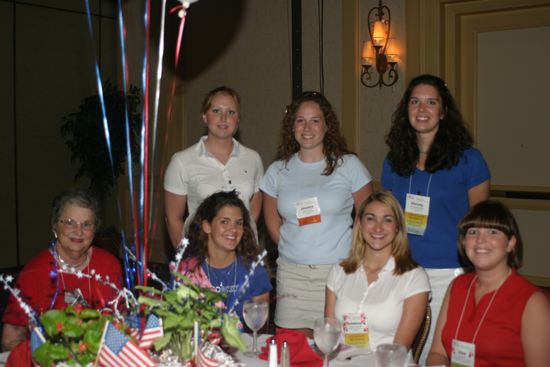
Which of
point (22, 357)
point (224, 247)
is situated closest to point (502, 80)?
point (224, 247)

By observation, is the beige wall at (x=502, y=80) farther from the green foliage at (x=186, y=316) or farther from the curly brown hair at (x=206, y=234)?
the green foliage at (x=186, y=316)

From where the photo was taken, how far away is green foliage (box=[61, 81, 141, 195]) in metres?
7.41

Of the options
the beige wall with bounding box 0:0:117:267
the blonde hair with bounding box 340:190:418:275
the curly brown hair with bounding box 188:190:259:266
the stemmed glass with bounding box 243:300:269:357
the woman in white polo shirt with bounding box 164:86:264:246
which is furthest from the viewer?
the beige wall with bounding box 0:0:117:267

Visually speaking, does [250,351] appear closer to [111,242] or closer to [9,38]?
[111,242]

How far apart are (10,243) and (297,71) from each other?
13.9ft

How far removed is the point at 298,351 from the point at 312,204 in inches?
47.9

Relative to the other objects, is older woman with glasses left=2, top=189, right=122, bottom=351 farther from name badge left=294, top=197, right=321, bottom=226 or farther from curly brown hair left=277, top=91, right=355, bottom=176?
curly brown hair left=277, top=91, right=355, bottom=176

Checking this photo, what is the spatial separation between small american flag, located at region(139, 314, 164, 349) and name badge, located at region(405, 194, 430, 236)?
1698 millimetres

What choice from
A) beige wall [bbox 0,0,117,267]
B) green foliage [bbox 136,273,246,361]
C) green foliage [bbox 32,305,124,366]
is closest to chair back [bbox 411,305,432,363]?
green foliage [bbox 136,273,246,361]

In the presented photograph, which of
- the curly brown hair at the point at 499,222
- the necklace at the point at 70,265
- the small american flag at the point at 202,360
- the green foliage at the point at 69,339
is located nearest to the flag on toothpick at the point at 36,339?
the green foliage at the point at 69,339

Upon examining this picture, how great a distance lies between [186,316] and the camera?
73.3 inches

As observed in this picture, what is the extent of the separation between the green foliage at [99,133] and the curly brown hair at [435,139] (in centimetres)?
436

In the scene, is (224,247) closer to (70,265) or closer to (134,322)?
(70,265)

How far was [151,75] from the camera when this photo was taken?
26.8 ft
